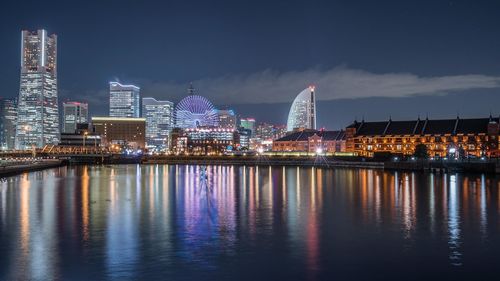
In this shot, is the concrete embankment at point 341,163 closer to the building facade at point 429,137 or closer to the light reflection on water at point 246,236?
the building facade at point 429,137

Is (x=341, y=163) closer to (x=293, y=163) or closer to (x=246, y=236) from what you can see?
(x=293, y=163)

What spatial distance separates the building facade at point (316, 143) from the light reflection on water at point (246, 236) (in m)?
113

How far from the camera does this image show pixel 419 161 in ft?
316

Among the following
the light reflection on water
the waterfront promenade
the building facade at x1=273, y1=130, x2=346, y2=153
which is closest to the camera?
the light reflection on water

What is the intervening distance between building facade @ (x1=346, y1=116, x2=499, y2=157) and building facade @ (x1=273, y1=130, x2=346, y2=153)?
9374 millimetres

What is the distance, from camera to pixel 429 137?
13038 cm

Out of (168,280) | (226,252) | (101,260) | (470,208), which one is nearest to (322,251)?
(226,252)

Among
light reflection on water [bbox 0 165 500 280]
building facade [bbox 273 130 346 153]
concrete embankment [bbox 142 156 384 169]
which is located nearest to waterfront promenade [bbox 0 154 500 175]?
concrete embankment [bbox 142 156 384 169]

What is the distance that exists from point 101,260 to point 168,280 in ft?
13.0

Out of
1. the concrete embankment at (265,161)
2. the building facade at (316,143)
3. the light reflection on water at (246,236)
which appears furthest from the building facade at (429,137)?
the light reflection on water at (246,236)

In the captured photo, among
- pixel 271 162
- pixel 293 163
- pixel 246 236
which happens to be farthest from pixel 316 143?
pixel 246 236

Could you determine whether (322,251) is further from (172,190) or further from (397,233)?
(172,190)

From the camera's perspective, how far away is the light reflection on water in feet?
66.3

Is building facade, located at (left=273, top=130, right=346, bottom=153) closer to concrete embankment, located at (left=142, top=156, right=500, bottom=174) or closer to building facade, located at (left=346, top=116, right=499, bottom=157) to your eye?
building facade, located at (left=346, top=116, right=499, bottom=157)
